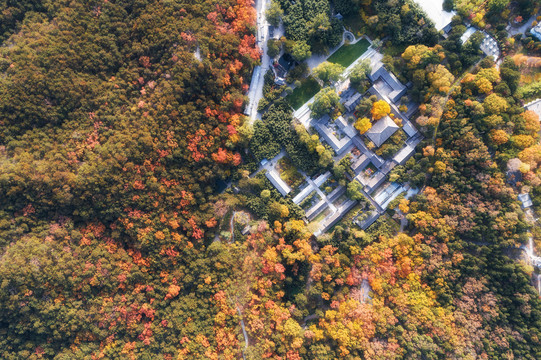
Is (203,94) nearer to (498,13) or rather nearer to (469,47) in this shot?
(469,47)

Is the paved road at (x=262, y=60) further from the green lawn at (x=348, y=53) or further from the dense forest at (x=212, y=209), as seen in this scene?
the green lawn at (x=348, y=53)

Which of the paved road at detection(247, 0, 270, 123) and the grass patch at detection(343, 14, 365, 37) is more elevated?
the paved road at detection(247, 0, 270, 123)

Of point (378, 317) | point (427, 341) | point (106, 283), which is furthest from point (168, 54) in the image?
point (427, 341)

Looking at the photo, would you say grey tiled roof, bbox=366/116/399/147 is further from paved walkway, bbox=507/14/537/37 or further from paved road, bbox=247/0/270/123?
paved walkway, bbox=507/14/537/37

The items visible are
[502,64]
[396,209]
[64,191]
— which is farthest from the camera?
[396,209]

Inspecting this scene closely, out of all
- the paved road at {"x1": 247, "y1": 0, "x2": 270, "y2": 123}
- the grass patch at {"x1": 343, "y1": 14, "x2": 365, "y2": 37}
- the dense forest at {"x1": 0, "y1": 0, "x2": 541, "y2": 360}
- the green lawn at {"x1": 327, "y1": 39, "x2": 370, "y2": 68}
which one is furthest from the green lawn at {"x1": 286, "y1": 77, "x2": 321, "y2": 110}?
the grass patch at {"x1": 343, "y1": 14, "x2": 365, "y2": 37}

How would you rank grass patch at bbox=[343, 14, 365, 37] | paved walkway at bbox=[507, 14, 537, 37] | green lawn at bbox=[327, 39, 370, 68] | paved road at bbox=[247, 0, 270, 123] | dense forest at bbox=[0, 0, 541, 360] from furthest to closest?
green lawn at bbox=[327, 39, 370, 68]
grass patch at bbox=[343, 14, 365, 37]
paved road at bbox=[247, 0, 270, 123]
paved walkway at bbox=[507, 14, 537, 37]
dense forest at bbox=[0, 0, 541, 360]

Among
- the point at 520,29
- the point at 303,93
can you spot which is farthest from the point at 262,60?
the point at 520,29
